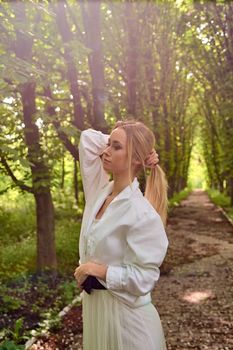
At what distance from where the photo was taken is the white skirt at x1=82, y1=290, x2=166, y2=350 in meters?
2.42

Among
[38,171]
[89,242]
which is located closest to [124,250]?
[89,242]

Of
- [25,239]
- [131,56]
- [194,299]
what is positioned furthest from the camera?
[25,239]

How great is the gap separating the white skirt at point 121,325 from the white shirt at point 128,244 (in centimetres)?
8

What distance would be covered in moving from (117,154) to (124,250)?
559mm

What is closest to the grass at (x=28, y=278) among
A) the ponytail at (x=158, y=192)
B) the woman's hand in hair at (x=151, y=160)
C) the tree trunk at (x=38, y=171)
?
the tree trunk at (x=38, y=171)

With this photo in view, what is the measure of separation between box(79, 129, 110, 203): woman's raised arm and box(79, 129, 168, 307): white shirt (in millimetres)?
312

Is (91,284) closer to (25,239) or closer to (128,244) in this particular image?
(128,244)

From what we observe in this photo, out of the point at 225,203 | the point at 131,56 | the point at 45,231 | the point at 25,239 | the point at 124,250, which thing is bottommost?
the point at 225,203

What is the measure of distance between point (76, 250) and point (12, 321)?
5.12 m

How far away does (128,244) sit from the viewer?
2316 millimetres

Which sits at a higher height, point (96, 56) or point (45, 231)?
point (96, 56)

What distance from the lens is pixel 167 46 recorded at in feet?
55.3

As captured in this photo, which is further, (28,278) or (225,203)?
(225,203)

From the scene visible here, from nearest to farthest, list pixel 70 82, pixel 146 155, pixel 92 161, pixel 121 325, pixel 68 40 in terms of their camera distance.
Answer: pixel 121 325
pixel 146 155
pixel 92 161
pixel 68 40
pixel 70 82
